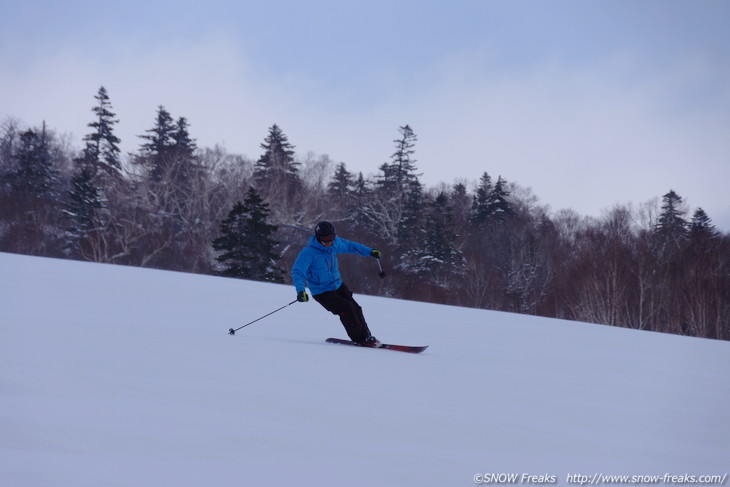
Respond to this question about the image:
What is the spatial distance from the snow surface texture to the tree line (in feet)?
70.0

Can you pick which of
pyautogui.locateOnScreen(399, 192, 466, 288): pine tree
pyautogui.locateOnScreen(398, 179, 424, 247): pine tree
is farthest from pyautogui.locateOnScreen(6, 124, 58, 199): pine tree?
pyautogui.locateOnScreen(399, 192, 466, 288): pine tree

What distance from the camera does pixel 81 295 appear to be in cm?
726

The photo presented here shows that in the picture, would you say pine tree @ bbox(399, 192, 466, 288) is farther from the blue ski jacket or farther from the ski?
the ski

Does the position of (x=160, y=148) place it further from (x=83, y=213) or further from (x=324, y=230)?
(x=324, y=230)

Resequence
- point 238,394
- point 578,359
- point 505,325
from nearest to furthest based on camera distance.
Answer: point 238,394
point 578,359
point 505,325

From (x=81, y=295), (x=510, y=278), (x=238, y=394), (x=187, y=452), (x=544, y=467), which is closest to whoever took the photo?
(x=187, y=452)

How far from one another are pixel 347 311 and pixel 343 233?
1452 inches

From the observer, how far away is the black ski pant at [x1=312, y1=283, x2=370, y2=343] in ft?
17.9

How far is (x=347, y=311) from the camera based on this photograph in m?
5.52

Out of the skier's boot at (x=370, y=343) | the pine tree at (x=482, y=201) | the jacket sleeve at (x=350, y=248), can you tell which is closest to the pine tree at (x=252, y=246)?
the jacket sleeve at (x=350, y=248)

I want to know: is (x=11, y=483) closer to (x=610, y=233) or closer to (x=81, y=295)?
(x=81, y=295)

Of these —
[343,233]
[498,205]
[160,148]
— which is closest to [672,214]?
[498,205]

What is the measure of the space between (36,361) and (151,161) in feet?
149

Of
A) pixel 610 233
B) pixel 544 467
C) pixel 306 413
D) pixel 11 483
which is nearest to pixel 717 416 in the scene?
pixel 544 467
